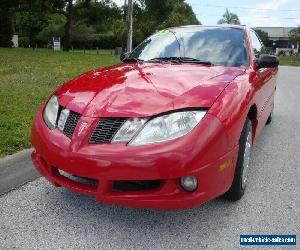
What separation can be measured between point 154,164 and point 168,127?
0.29 meters

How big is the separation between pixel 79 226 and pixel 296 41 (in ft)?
245

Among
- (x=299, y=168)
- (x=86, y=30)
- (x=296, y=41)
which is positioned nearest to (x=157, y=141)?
(x=299, y=168)

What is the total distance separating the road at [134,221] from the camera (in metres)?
2.84

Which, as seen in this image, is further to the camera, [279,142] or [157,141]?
[279,142]

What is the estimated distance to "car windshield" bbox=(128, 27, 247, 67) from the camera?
13.6 ft

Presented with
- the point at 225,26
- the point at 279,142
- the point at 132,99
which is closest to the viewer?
the point at 132,99

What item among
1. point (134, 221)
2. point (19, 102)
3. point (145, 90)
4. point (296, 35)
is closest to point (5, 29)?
point (19, 102)

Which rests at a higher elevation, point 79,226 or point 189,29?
point 189,29

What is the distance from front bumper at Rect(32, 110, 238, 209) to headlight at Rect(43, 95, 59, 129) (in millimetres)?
273

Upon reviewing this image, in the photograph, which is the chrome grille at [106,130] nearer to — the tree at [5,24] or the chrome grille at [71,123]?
the chrome grille at [71,123]

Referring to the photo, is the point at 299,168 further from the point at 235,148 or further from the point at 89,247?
the point at 89,247

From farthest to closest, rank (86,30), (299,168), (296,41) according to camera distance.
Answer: (296,41) < (86,30) < (299,168)

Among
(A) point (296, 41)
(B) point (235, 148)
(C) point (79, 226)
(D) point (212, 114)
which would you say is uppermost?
(D) point (212, 114)

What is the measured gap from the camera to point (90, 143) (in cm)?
283
